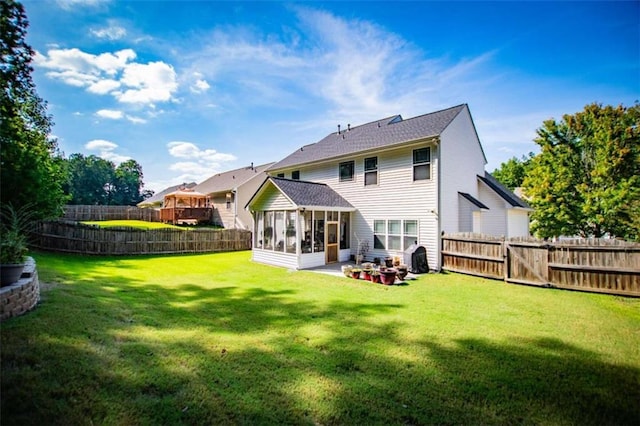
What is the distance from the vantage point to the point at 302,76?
12875 mm

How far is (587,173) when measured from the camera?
58.1 ft

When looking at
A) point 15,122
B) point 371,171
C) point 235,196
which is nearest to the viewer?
point 15,122

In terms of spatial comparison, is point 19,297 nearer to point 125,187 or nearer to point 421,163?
point 421,163

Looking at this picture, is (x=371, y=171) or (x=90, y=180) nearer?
(x=371, y=171)

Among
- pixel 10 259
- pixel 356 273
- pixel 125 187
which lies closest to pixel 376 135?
→ pixel 356 273

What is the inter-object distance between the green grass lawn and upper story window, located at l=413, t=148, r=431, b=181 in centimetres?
637

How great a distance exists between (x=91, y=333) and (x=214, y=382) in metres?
2.55

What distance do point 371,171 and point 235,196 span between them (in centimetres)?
1434

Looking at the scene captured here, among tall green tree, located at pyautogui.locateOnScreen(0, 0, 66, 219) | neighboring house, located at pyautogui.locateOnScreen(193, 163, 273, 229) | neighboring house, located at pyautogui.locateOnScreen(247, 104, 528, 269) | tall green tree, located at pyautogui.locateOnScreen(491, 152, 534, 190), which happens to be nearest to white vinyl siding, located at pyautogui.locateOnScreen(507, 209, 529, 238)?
neighboring house, located at pyautogui.locateOnScreen(247, 104, 528, 269)

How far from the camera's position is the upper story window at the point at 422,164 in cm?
1266

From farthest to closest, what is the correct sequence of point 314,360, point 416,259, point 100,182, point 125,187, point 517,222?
1. point 125,187
2. point 100,182
3. point 517,222
4. point 416,259
5. point 314,360

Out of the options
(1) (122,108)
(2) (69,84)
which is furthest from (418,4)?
(1) (122,108)

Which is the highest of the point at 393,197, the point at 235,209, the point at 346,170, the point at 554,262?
the point at 346,170

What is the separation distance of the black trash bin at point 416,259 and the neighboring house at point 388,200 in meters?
0.40
